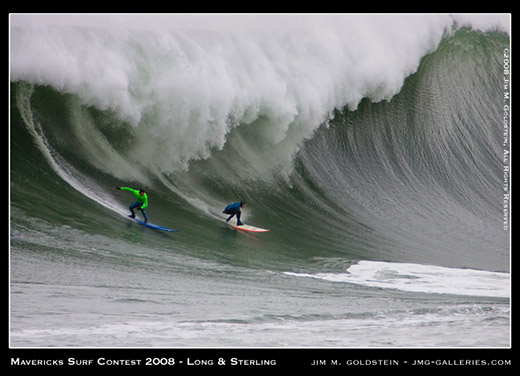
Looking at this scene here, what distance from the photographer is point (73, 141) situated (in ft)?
31.2

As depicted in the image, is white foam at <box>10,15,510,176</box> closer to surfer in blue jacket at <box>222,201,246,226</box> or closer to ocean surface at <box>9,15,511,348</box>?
ocean surface at <box>9,15,511,348</box>

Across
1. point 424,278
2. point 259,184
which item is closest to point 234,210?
point 259,184

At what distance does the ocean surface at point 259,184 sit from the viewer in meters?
5.99

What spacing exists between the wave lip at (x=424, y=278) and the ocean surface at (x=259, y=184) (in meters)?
0.05

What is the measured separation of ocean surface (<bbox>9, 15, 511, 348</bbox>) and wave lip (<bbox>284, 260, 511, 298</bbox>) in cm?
5

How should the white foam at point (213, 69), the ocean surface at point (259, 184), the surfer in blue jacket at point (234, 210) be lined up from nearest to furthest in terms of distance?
the ocean surface at point (259, 184)
the surfer in blue jacket at point (234, 210)
the white foam at point (213, 69)

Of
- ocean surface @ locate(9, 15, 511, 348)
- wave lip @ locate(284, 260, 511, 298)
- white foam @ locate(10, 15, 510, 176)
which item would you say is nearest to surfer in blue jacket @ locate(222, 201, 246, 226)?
ocean surface @ locate(9, 15, 511, 348)

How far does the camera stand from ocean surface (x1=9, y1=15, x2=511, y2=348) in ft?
19.6

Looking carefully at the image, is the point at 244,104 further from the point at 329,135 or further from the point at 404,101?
the point at 404,101

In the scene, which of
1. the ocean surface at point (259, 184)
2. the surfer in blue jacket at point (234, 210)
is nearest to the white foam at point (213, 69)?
the ocean surface at point (259, 184)

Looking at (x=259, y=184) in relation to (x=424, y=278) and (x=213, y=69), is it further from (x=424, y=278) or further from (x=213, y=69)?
(x=424, y=278)

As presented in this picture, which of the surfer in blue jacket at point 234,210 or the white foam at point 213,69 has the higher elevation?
the white foam at point 213,69

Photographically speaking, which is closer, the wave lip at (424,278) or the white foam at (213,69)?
the wave lip at (424,278)

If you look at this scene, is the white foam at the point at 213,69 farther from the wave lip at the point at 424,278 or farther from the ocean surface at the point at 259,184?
the wave lip at the point at 424,278
